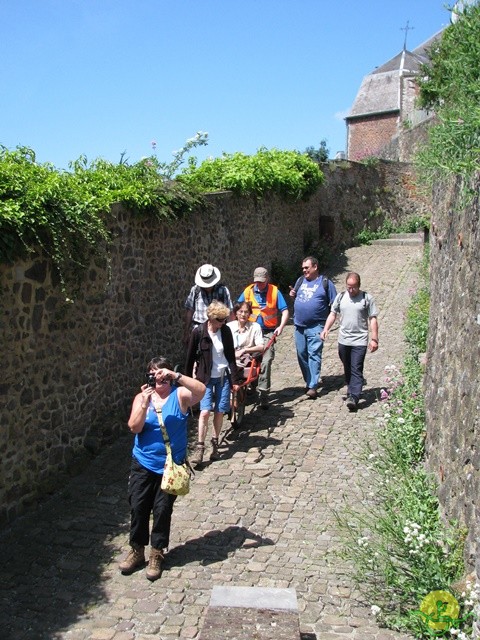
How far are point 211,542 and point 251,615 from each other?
159 centimetres

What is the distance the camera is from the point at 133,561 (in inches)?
204

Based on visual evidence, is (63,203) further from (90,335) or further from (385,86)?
(385,86)

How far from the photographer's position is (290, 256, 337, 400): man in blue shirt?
882 centimetres

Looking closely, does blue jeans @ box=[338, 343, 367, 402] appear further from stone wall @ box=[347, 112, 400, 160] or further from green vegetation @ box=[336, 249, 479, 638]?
stone wall @ box=[347, 112, 400, 160]

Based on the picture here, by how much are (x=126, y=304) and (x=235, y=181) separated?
512 centimetres

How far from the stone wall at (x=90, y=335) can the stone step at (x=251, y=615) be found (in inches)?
98.7

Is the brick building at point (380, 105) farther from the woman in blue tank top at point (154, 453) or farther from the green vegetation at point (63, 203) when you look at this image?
the woman in blue tank top at point (154, 453)

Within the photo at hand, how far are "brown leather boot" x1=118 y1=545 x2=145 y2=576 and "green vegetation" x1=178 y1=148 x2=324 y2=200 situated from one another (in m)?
6.56

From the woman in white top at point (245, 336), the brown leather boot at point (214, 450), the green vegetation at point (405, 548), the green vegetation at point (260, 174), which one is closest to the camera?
the green vegetation at point (405, 548)

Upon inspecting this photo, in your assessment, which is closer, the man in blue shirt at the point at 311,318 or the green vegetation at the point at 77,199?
the green vegetation at the point at 77,199

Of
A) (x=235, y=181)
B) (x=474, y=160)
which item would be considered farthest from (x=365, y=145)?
(x=474, y=160)

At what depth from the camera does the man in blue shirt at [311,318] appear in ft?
28.9

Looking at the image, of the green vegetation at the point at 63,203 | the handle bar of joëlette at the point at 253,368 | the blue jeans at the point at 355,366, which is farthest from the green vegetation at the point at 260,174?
the blue jeans at the point at 355,366

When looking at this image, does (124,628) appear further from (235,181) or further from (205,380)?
(235,181)
